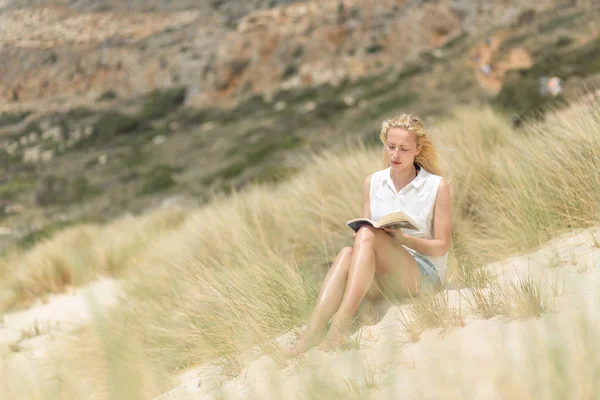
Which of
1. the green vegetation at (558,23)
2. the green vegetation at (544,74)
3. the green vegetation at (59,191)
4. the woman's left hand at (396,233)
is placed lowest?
the green vegetation at (59,191)

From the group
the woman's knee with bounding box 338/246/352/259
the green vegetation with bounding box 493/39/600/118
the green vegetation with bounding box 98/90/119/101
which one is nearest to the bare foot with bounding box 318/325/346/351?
the woman's knee with bounding box 338/246/352/259

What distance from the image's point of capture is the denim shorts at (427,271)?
319cm

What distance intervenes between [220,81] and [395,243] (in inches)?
1562

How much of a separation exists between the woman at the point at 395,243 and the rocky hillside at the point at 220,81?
23.3 feet

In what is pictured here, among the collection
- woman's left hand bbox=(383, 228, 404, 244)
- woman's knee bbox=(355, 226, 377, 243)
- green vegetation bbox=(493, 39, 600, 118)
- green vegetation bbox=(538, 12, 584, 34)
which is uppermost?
woman's knee bbox=(355, 226, 377, 243)

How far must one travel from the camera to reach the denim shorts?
3188 mm

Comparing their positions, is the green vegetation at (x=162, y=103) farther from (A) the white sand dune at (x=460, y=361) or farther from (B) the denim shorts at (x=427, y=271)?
(A) the white sand dune at (x=460, y=361)

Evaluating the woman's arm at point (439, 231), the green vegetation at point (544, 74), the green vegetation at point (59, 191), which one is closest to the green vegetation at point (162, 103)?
the green vegetation at point (59, 191)

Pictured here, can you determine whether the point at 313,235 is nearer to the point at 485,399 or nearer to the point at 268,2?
the point at 485,399

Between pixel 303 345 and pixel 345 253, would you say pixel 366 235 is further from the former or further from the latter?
pixel 303 345

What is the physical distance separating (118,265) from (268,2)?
42.9 meters

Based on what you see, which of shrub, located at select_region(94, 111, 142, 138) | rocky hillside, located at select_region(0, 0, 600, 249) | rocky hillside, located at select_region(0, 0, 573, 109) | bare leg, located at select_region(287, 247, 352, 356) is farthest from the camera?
shrub, located at select_region(94, 111, 142, 138)

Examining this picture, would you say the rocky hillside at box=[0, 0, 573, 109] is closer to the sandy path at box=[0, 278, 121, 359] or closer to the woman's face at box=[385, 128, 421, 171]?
the sandy path at box=[0, 278, 121, 359]

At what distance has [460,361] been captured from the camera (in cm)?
217
